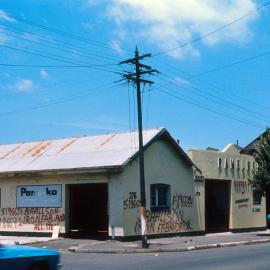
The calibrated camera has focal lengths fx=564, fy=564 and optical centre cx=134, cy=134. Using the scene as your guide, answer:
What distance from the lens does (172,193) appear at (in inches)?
1129

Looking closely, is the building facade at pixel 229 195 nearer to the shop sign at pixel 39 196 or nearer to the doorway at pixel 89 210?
the doorway at pixel 89 210

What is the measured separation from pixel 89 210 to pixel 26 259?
845 inches

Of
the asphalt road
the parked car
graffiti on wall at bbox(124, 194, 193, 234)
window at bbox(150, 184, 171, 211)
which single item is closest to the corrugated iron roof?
graffiti on wall at bbox(124, 194, 193, 234)

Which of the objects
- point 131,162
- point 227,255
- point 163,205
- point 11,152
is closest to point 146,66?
point 131,162

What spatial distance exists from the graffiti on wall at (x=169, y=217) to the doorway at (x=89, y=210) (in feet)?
10.4

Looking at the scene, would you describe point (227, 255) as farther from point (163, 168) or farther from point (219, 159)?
point (219, 159)

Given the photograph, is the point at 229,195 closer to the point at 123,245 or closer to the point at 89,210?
the point at 89,210

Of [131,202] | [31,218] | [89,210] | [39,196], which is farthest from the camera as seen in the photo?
[89,210]

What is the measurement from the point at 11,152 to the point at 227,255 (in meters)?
17.3

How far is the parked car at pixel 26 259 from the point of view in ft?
32.1

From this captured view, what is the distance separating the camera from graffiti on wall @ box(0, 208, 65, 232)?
89.6ft

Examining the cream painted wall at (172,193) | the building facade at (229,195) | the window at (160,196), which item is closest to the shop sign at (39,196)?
the cream painted wall at (172,193)

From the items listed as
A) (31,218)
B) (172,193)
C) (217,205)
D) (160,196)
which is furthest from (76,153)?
(217,205)

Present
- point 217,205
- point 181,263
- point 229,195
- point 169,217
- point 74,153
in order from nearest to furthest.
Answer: point 181,263, point 169,217, point 74,153, point 229,195, point 217,205
